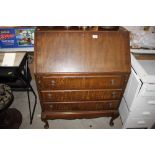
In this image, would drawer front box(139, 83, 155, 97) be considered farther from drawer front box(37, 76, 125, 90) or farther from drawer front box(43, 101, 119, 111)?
drawer front box(43, 101, 119, 111)

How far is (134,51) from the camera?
2.58 m

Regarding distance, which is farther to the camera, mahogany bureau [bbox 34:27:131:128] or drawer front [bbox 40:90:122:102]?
drawer front [bbox 40:90:122:102]

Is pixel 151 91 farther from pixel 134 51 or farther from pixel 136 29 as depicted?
pixel 136 29

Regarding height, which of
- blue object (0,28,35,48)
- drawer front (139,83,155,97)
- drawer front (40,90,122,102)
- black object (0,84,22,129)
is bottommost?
black object (0,84,22,129)

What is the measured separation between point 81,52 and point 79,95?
0.58m

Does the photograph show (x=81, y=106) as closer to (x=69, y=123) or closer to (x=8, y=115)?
(x=69, y=123)

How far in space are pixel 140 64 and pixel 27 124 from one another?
2.04m

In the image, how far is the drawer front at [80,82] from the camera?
1896 mm

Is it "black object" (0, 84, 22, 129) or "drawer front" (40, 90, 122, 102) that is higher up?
"drawer front" (40, 90, 122, 102)

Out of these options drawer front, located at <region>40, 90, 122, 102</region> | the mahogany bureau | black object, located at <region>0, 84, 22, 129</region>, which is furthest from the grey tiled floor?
the mahogany bureau

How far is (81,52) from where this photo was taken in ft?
6.15

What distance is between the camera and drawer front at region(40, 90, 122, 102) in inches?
81.2

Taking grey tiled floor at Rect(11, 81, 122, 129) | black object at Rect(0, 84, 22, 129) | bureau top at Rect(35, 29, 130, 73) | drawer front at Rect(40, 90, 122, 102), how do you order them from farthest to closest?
grey tiled floor at Rect(11, 81, 122, 129), black object at Rect(0, 84, 22, 129), drawer front at Rect(40, 90, 122, 102), bureau top at Rect(35, 29, 130, 73)

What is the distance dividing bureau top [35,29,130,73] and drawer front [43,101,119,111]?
0.59m
